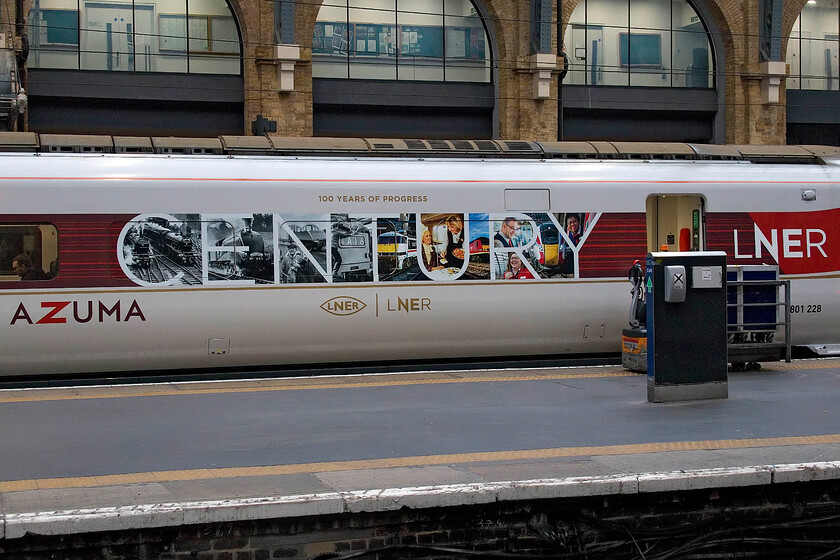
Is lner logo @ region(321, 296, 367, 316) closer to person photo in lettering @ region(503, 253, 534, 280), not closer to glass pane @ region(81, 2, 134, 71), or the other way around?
person photo in lettering @ region(503, 253, 534, 280)

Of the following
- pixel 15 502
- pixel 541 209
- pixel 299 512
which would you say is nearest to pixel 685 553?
pixel 299 512

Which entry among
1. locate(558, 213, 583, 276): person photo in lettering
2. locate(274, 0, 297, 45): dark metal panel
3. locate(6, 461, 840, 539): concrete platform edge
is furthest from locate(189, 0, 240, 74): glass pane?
locate(6, 461, 840, 539): concrete platform edge

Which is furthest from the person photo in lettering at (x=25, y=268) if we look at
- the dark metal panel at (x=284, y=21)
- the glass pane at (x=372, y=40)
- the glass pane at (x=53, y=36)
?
the glass pane at (x=372, y=40)

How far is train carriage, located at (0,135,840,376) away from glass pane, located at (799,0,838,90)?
16487mm

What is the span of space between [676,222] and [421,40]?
519 inches

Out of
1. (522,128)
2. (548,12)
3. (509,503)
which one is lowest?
(509,503)

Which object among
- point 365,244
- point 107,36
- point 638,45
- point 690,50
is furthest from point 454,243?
point 690,50

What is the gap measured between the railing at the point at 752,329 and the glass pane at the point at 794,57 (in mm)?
19008

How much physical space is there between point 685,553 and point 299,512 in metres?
2.54

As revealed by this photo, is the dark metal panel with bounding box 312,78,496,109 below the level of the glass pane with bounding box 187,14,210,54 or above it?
below

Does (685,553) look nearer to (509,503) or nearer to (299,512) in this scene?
(509,503)

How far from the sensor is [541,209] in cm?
1325

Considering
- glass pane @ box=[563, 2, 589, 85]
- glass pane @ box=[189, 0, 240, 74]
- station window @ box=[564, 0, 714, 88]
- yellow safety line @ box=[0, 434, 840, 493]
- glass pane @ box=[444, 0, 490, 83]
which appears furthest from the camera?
station window @ box=[564, 0, 714, 88]

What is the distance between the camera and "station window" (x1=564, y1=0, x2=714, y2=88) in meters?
27.1
